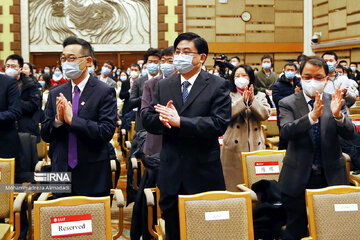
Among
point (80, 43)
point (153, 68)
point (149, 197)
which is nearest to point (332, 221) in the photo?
point (149, 197)

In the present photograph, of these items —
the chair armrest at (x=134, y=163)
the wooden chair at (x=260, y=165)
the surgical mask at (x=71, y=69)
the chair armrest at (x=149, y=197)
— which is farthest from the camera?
the chair armrest at (x=134, y=163)

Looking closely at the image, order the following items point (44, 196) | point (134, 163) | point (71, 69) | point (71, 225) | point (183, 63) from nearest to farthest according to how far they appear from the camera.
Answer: point (71, 225) → point (183, 63) → point (71, 69) → point (44, 196) → point (134, 163)

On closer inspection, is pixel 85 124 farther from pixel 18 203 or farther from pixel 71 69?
pixel 18 203

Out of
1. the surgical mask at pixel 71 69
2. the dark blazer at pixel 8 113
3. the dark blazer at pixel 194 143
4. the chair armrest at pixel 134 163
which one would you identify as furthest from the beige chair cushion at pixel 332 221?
the dark blazer at pixel 8 113

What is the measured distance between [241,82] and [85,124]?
1.71m

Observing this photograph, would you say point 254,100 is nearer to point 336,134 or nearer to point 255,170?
point 255,170

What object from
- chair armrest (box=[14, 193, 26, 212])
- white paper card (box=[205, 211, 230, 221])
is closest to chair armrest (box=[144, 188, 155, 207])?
white paper card (box=[205, 211, 230, 221])

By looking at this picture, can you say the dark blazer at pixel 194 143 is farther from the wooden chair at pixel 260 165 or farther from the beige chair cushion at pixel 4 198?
the beige chair cushion at pixel 4 198

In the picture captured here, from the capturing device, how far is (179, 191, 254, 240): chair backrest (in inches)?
95.0

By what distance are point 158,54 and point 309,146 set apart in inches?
93.3

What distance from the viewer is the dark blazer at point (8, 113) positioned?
3578 millimetres

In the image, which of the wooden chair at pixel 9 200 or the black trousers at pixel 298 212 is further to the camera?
the wooden chair at pixel 9 200

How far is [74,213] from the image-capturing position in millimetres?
2395

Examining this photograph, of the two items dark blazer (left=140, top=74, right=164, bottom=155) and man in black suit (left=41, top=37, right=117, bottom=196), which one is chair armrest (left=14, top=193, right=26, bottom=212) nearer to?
man in black suit (left=41, top=37, right=117, bottom=196)
